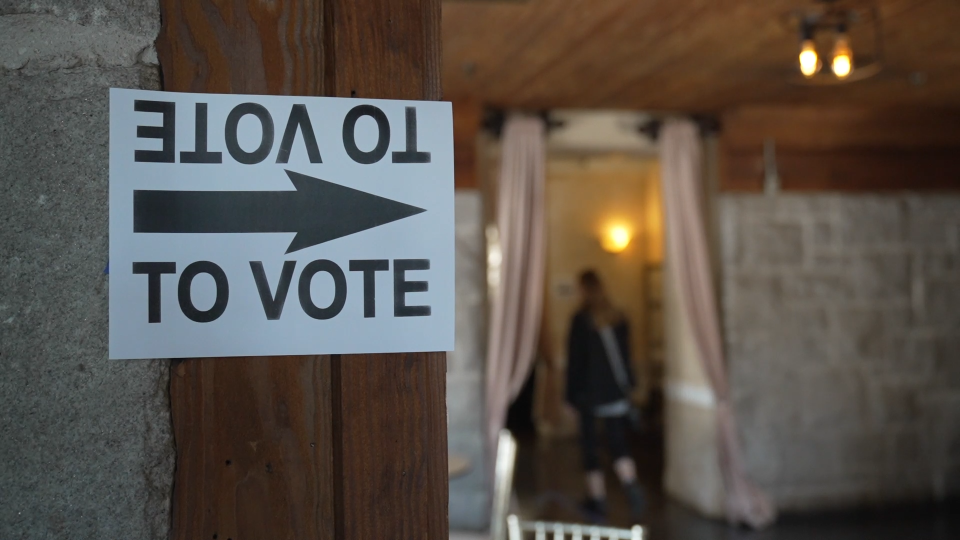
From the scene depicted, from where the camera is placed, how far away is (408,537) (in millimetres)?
875

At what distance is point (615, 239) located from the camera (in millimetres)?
9156

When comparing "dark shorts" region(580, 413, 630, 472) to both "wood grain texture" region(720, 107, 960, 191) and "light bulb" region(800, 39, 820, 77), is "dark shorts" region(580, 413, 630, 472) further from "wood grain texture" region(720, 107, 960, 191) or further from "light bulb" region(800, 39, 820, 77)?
"light bulb" region(800, 39, 820, 77)

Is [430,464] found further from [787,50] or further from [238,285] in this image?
[787,50]

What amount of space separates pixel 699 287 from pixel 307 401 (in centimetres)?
470

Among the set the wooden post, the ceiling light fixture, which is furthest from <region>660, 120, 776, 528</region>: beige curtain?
the wooden post

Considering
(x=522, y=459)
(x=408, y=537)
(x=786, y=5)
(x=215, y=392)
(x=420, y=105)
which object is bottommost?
(x=522, y=459)

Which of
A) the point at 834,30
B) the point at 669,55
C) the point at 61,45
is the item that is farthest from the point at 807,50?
the point at 61,45

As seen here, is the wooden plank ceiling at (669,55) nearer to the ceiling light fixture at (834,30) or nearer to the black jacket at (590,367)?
the ceiling light fixture at (834,30)

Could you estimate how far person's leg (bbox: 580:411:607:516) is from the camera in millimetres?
5141

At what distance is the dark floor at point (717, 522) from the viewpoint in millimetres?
4918

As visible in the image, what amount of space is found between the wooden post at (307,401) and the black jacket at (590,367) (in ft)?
14.2

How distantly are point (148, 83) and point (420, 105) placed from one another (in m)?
0.28

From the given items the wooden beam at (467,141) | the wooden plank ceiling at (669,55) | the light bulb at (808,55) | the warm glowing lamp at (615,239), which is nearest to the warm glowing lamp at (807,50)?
the light bulb at (808,55)

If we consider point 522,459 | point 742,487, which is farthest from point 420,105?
point 522,459
